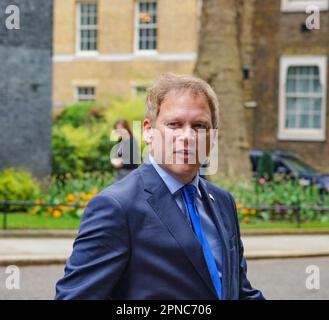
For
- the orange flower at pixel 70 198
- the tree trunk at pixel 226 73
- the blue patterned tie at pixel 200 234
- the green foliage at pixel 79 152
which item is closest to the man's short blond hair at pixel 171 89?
the blue patterned tie at pixel 200 234

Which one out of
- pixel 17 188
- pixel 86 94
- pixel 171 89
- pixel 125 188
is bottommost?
pixel 17 188

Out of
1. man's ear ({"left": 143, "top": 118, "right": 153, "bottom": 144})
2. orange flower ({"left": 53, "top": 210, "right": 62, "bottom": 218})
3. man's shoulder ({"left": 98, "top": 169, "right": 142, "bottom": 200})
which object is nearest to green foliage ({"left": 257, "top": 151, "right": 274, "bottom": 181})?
orange flower ({"left": 53, "top": 210, "right": 62, "bottom": 218})

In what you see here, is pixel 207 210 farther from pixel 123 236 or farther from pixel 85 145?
pixel 85 145

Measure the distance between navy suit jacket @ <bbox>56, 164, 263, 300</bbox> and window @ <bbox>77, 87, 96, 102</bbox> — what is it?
32.1 metres

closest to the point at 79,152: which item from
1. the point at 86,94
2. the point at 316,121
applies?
the point at 316,121

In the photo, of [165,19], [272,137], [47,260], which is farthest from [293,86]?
[47,260]

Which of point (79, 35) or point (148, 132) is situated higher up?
point (79, 35)

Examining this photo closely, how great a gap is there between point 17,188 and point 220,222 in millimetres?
14796

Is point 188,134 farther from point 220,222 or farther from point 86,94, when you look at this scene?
point 86,94

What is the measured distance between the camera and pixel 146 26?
113 ft

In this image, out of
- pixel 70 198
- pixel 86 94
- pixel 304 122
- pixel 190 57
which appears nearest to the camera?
pixel 70 198

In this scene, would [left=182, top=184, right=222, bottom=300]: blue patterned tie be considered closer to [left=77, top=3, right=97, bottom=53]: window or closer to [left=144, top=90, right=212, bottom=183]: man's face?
[left=144, top=90, right=212, bottom=183]: man's face

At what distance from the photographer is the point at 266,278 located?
11477 millimetres

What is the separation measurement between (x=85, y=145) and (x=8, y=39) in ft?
14.5
